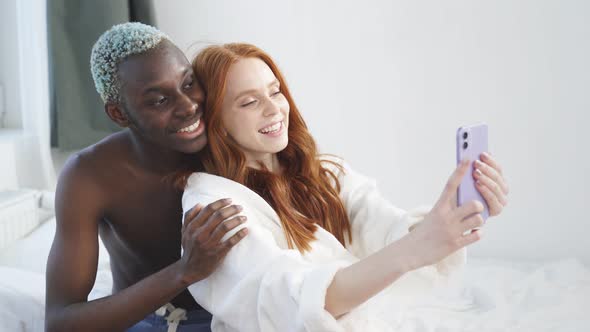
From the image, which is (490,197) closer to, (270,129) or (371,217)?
(371,217)

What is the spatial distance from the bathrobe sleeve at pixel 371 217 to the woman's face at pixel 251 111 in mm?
220

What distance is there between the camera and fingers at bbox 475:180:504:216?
903 mm

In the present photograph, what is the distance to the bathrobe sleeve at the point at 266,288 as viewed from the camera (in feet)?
3.03

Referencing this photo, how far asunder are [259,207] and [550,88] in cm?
149

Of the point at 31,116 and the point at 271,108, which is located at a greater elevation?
the point at 271,108

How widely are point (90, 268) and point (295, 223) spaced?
42 cm

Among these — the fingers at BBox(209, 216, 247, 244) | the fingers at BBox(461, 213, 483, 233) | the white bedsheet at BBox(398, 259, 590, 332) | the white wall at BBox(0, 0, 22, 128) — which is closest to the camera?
the fingers at BBox(461, 213, 483, 233)

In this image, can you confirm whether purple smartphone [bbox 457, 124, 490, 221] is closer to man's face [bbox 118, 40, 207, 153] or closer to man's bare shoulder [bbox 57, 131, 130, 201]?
man's face [bbox 118, 40, 207, 153]

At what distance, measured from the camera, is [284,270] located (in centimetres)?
99

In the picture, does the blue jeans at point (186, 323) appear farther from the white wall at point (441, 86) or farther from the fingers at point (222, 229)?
the white wall at point (441, 86)

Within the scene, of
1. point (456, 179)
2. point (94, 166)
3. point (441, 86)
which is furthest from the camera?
point (441, 86)

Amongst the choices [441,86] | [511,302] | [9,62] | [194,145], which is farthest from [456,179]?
[9,62]

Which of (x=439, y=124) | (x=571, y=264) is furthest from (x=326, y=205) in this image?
(x=439, y=124)

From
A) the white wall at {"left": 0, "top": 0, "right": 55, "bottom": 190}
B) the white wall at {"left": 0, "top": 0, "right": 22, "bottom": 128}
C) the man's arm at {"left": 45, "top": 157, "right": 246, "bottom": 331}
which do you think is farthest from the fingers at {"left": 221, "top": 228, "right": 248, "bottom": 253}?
the white wall at {"left": 0, "top": 0, "right": 22, "bottom": 128}
